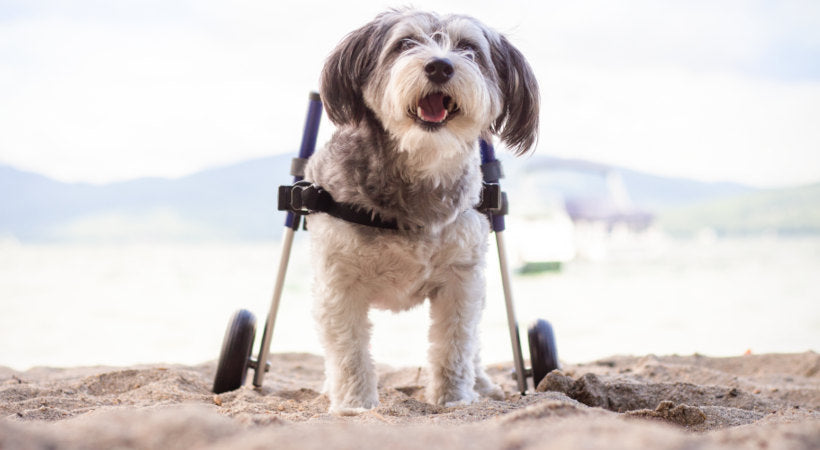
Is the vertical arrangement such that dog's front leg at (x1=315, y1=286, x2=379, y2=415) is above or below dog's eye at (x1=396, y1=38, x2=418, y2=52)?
below

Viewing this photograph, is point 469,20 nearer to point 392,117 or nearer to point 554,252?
point 392,117

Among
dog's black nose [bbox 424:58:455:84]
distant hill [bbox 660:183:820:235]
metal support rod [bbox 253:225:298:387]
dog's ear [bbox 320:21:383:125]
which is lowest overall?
metal support rod [bbox 253:225:298:387]

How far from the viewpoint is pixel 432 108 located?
8.48 ft

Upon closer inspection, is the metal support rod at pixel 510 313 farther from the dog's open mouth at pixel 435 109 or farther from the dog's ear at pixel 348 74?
the dog's ear at pixel 348 74

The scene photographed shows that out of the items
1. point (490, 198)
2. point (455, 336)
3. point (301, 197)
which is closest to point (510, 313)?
point (455, 336)

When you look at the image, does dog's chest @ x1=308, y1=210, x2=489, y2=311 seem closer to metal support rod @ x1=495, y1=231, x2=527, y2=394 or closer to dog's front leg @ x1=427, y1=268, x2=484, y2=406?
dog's front leg @ x1=427, y1=268, x2=484, y2=406

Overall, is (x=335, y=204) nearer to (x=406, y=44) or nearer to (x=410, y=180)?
(x=410, y=180)

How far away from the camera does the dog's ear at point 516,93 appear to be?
2.87 meters

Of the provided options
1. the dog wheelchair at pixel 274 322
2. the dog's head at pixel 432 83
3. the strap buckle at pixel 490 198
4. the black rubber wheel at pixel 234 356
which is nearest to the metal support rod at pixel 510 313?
the dog wheelchair at pixel 274 322

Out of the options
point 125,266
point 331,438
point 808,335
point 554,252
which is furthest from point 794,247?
point 331,438

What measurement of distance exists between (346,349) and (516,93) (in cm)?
131

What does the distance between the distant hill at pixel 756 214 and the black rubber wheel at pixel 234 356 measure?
1900 centimetres

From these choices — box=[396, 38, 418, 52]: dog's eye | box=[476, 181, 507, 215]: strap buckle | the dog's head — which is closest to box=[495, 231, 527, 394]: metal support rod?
box=[476, 181, 507, 215]: strap buckle

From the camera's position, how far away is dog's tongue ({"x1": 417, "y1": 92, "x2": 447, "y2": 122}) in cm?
256
